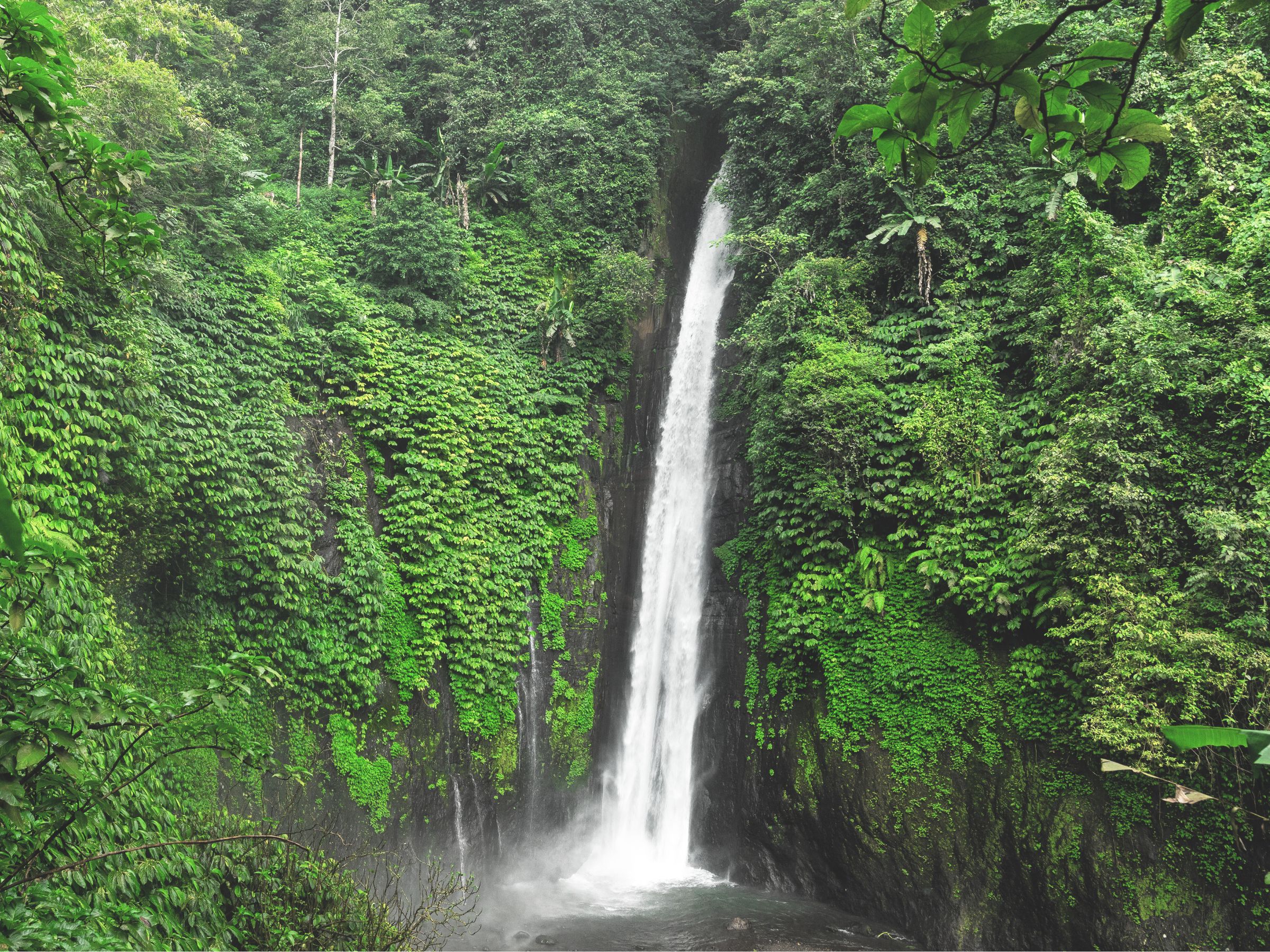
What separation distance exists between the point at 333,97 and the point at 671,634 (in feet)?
45.3

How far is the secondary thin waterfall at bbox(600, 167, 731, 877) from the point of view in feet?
34.9

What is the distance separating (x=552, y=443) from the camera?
1215 centimetres

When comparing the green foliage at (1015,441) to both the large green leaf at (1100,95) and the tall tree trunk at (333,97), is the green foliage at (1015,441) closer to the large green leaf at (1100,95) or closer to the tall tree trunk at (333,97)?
the large green leaf at (1100,95)

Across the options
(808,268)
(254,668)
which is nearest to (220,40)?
(808,268)

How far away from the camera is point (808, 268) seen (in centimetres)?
1038

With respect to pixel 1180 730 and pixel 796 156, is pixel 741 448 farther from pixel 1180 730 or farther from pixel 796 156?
pixel 1180 730

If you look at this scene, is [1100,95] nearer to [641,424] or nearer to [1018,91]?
[1018,91]

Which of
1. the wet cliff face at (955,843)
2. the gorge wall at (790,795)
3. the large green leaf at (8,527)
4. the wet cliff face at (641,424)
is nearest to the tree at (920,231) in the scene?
the gorge wall at (790,795)

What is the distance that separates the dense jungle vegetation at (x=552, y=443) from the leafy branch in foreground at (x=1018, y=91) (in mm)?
14

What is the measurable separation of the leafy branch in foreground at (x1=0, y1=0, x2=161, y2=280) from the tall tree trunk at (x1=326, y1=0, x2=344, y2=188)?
13.6 meters

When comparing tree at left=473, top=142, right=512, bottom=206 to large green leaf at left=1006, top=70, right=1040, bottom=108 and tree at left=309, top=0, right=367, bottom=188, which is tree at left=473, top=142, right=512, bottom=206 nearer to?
tree at left=309, top=0, right=367, bottom=188

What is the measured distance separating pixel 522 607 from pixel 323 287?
5816mm

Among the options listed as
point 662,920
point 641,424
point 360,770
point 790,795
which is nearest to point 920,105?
point 662,920

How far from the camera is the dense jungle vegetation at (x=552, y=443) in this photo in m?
3.24
